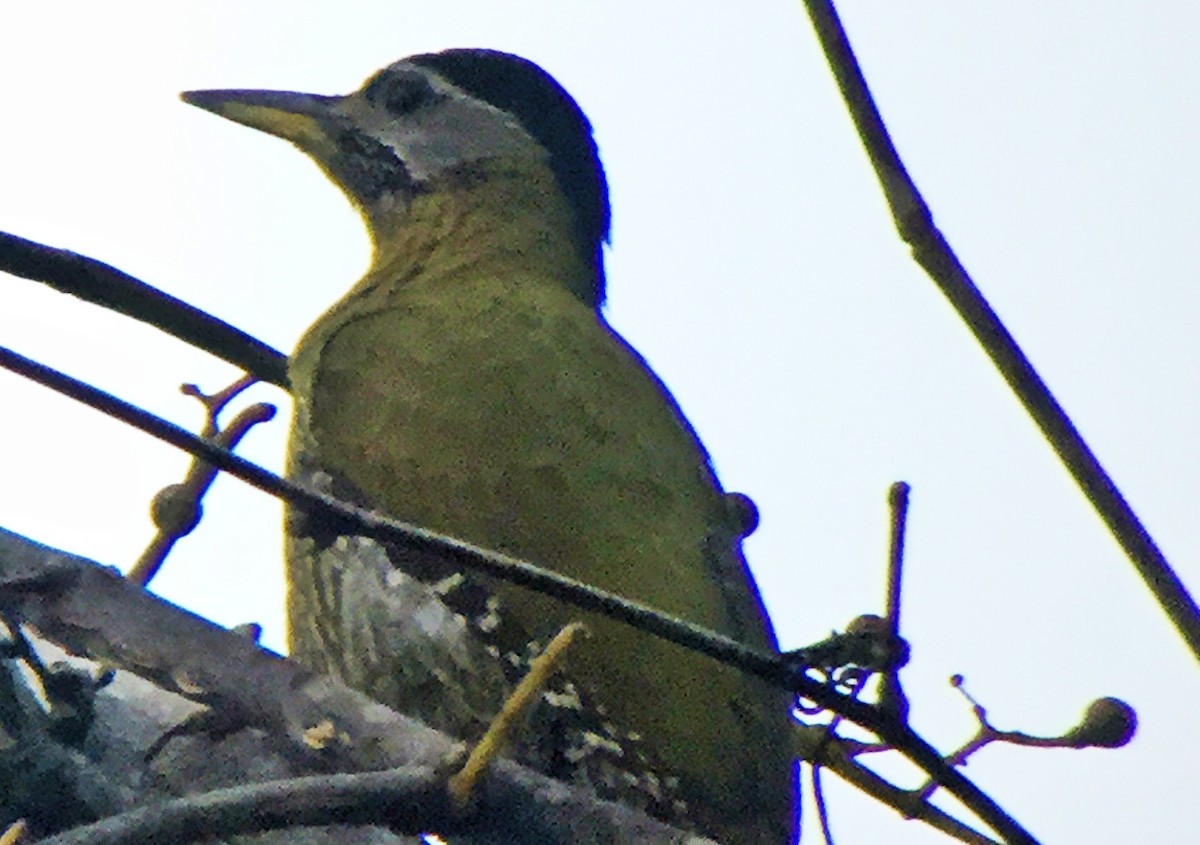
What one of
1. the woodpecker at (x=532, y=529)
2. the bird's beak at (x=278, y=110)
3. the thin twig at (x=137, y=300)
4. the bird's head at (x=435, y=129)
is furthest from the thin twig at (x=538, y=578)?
the bird's head at (x=435, y=129)

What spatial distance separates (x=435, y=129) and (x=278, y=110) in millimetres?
495

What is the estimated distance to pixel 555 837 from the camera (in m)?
1.75

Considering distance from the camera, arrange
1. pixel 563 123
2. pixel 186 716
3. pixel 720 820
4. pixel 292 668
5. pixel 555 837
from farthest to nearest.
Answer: pixel 563 123, pixel 720 820, pixel 186 716, pixel 292 668, pixel 555 837

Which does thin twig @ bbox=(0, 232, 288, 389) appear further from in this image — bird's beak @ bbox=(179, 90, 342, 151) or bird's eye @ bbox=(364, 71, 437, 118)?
bird's eye @ bbox=(364, 71, 437, 118)

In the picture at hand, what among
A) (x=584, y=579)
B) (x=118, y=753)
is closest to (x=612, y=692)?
(x=584, y=579)

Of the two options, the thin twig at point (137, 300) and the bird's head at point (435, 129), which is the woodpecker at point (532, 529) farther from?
the bird's head at point (435, 129)

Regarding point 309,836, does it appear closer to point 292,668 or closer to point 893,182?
point 292,668

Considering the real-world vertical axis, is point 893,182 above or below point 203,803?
above

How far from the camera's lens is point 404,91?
557cm

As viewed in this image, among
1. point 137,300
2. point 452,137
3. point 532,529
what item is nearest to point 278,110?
point 452,137

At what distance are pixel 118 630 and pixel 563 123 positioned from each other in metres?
3.82

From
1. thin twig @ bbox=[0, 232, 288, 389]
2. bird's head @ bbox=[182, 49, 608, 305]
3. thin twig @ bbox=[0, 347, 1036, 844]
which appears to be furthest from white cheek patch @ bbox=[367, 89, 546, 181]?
thin twig @ bbox=[0, 347, 1036, 844]

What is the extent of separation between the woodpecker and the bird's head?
48cm

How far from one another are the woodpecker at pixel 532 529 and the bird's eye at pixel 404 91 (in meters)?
0.68
